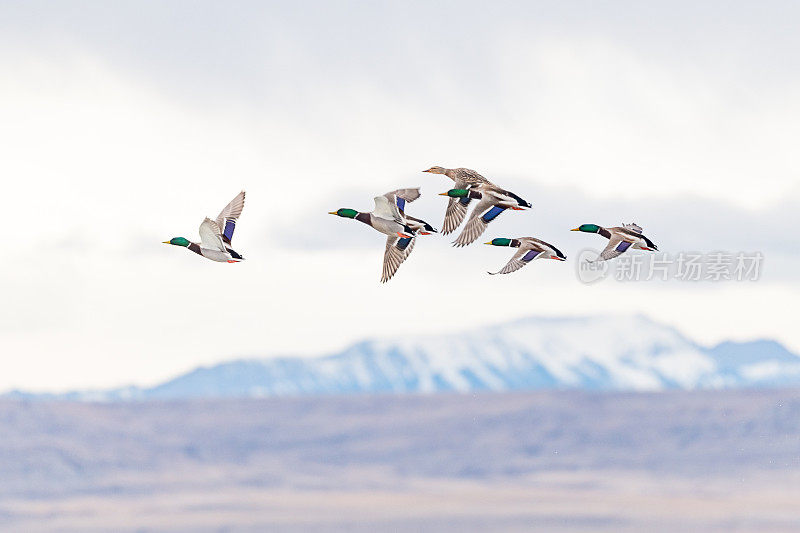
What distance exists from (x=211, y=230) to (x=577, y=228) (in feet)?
42.8

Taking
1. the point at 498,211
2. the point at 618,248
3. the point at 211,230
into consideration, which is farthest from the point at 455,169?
the point at 211,230

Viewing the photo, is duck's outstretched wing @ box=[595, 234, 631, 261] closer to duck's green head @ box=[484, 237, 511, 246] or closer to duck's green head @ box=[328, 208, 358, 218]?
duck's green head @ box=[484, 237, 511, 246]

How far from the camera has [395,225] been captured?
49.5 m

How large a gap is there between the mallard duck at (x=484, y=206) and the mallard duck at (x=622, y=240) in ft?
8.04

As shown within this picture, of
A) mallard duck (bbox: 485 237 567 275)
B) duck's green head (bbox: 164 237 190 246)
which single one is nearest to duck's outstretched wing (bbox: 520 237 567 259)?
mallard duck (bbox: 485 237 567 275)

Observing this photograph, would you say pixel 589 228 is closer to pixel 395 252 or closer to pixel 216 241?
pixel 395 252

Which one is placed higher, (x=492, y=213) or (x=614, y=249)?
(x=492, y=213)

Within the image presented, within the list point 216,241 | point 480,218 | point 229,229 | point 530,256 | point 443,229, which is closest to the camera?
point 216,241

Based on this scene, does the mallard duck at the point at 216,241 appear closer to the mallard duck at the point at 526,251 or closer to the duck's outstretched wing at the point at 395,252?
the duck's outstretched wing at the point at 395,252

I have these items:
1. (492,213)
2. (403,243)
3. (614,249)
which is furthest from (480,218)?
(614,249)

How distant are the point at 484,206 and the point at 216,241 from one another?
Answer: 33.6ft

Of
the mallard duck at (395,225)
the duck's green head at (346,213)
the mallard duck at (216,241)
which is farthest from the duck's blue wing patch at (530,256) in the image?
the mallard duck at (216,241)

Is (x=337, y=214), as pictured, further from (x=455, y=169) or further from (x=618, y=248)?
(x=618, y=248)

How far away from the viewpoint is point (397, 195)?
49.8 metres
